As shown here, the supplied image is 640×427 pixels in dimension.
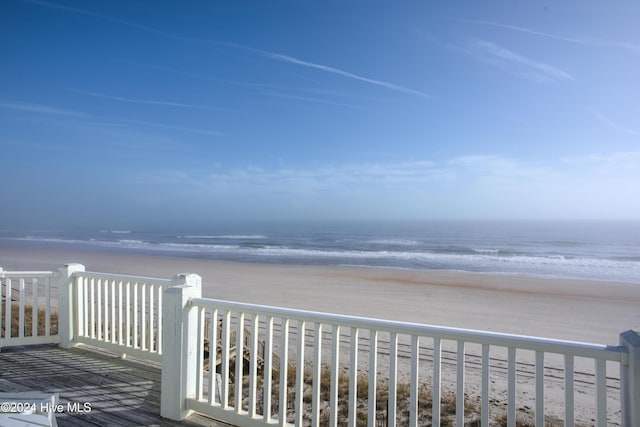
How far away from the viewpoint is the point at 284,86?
20.2 meters

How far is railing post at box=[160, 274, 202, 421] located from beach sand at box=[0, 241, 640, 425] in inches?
137

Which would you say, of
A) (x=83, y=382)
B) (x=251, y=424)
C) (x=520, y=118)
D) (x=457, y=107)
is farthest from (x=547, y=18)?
(x=520, y=118)

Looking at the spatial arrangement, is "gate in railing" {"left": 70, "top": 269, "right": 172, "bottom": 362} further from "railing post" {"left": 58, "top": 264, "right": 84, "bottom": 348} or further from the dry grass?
the dry grass

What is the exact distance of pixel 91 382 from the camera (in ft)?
11.6

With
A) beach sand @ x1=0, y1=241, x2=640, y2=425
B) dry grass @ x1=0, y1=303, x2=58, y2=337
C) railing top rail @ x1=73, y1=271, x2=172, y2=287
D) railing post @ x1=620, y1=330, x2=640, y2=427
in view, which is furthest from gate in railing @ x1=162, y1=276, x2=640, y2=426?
dry grass @ x1=0, y1=303, x2=58, y2=337

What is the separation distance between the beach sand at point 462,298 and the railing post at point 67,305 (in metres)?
4.35

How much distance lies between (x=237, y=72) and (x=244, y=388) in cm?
1252

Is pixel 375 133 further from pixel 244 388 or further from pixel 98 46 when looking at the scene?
pixel 244 388

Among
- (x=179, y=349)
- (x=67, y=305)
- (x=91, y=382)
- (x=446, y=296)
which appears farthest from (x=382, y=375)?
(x=446, y=296)

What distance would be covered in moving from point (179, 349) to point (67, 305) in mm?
2566

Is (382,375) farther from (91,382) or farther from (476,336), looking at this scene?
(476,336)

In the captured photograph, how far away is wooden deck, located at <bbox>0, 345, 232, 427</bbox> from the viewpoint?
2.87 m

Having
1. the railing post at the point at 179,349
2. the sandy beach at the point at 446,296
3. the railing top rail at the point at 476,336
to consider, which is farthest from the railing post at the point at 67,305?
the sandy beach at the point at 446,296

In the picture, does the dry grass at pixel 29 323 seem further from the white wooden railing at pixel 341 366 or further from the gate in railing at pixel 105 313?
the gate in railing at pixel 105 313
